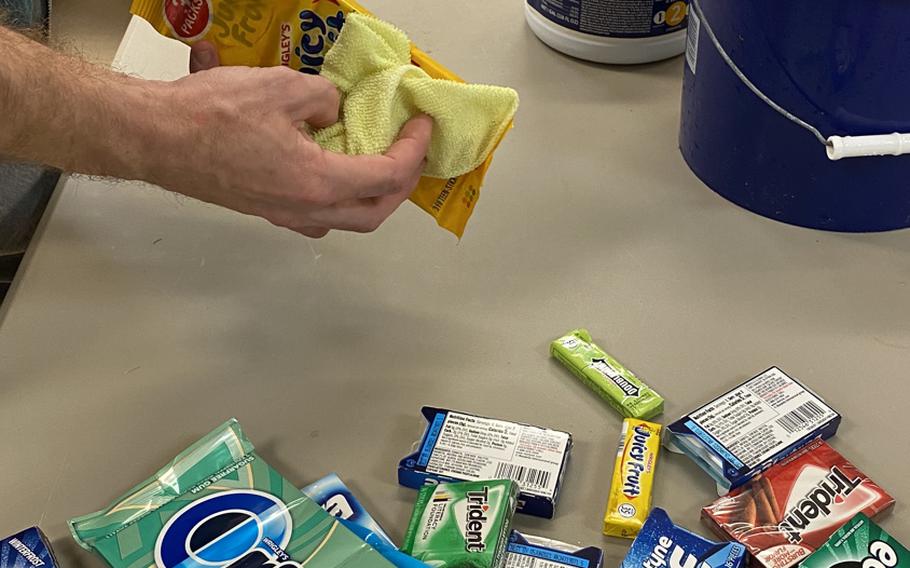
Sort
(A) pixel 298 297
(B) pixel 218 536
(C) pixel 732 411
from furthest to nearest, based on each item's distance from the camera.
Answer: (A) pixel 298 297 → (C) pixel 732 411 → (B) pixel 218 536

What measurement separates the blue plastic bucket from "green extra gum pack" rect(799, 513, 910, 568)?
0.36 m

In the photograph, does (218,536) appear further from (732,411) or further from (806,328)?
(806,328)

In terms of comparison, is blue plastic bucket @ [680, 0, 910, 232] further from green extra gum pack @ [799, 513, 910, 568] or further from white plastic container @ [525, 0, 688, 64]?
green extra gum pack @ [799, 513, 910, 568]

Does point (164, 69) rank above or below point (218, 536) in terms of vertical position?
above

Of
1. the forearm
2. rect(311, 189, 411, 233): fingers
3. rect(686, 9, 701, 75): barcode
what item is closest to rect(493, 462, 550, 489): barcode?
rect(311, 189, 411, 233): fingers

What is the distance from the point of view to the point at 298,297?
2.81 feet

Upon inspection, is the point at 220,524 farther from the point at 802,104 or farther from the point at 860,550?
the point at 802,104

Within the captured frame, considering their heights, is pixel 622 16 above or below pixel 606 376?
above

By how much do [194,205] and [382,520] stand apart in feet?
1.36

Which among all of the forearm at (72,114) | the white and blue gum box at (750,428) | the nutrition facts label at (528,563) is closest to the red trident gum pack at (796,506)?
the white and blue gum box at (750,428)

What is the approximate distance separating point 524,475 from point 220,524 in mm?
200

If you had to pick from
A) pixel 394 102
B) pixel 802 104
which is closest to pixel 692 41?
pixel 802 104

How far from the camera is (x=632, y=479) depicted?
681 mm

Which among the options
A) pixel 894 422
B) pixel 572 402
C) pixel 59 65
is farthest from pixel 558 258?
pixel 59 65
